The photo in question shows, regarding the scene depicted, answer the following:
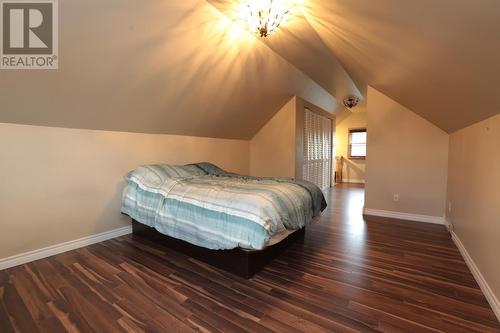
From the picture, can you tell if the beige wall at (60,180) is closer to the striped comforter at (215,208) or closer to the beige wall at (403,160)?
the striped comforter at (215,208)

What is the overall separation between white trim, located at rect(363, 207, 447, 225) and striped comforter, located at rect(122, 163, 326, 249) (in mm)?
1593

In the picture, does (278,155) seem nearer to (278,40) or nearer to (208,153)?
(208,153)

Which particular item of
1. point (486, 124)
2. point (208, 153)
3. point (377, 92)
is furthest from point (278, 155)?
point (486, 124)

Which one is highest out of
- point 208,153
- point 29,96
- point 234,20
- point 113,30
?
point 234,20

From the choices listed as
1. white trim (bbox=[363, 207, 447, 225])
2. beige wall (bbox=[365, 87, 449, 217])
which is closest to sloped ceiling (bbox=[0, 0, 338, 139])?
beige wall (bbox=[365, 87, 449, 217])

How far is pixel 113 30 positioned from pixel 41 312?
85.3 inches

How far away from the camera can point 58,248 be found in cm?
A: 244

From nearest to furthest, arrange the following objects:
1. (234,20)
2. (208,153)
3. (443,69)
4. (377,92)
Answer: (443,69)
(234,20)
(377,92)
(208,153)

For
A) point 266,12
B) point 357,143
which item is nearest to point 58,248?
point 266,12

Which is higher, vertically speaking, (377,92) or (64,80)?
(377,92)

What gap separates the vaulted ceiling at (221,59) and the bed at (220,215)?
96 cm

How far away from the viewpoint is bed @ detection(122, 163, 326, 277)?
1.89 meters

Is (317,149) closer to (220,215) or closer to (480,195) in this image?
(480,195)

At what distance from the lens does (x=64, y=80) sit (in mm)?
2062
